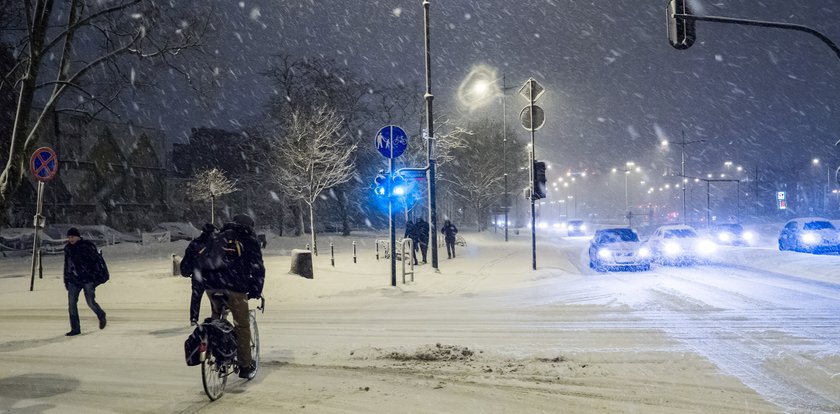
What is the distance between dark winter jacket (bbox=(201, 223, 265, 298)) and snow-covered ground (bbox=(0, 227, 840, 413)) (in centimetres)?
106

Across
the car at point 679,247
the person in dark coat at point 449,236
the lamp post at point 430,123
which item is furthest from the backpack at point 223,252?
the car at point 679,247

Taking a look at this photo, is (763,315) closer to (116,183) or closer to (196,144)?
(116,183)

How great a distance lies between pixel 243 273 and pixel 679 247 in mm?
19789

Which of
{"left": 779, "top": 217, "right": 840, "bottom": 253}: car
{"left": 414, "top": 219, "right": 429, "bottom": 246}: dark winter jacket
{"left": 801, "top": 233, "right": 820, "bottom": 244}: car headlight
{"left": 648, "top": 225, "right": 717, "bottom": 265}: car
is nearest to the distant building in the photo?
{"left": 414, "top": 219, "right": 429, "bottom": 246}: dark winter jacket

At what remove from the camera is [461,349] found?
7.62m

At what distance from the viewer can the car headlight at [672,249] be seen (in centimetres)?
2197

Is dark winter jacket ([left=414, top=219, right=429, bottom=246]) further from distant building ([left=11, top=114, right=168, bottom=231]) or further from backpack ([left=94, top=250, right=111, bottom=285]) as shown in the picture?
distant building ([left=11, top=114, right=168, bottom=231])

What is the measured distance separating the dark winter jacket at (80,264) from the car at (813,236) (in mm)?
28861

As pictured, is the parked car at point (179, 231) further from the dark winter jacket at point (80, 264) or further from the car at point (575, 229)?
the car at point (575, 229)

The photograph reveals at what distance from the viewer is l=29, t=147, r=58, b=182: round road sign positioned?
43.5 feet

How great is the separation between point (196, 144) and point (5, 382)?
201ft

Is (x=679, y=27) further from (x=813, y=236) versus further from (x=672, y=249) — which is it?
(x=813, y=236)

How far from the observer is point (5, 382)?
21.2 ft

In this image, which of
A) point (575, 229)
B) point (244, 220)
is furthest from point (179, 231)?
point (244, 220)
